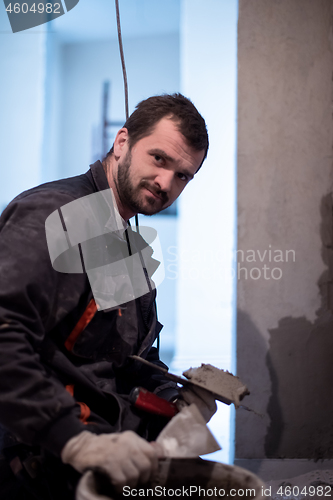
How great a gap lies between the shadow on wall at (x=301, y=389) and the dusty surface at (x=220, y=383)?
0.68m

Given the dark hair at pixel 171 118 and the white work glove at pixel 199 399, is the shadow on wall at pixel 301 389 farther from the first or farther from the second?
the dark hair at pixel 171 118

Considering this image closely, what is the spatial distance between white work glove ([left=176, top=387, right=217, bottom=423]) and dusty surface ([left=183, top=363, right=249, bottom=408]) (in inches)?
2.0

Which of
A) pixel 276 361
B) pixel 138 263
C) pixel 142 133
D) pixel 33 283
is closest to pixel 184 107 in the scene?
pixel 142 133

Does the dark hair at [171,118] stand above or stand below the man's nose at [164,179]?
above

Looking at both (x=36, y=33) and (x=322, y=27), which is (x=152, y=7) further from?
(x=322, y=27)

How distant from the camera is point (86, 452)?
2.27 ft

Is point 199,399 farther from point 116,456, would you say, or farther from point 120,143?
point 120,143

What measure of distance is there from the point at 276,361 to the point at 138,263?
854mm

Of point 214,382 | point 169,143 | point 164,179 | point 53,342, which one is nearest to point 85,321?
point 53,342

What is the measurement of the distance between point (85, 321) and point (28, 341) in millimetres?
174

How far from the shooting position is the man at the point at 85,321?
723mm

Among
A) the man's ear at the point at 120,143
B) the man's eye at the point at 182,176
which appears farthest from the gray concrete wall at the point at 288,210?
the man's ear at the point at 120,143

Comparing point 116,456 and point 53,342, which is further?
point 53,342

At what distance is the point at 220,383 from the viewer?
1.02 m
